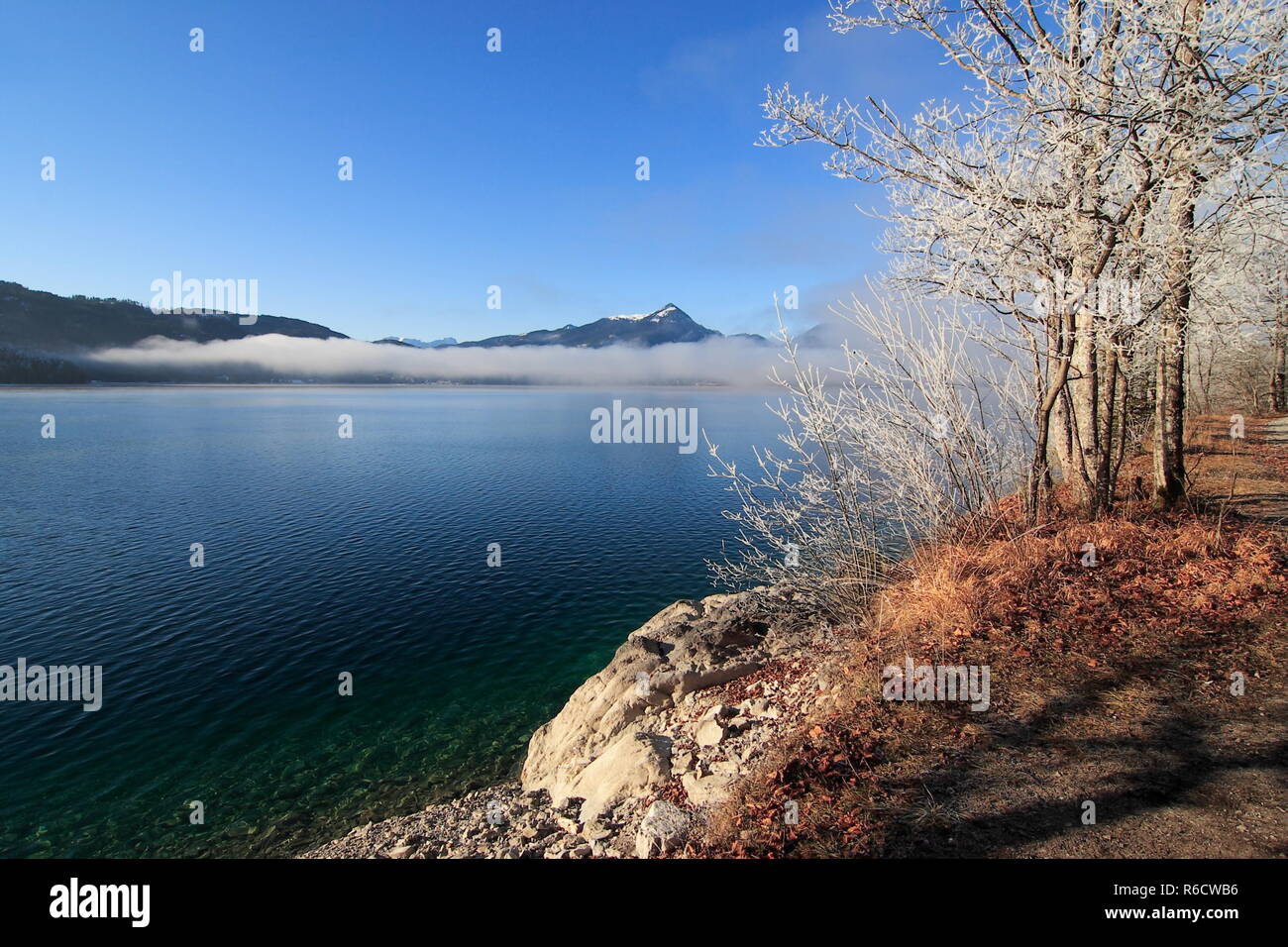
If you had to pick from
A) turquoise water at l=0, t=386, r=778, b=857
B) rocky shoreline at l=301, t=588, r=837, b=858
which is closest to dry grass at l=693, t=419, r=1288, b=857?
rocky shoreline at l=301, t=588, r=837, b=858

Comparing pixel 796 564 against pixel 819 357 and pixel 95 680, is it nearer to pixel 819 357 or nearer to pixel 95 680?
pixel 819 357

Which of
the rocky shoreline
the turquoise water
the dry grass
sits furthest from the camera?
the turquoise water

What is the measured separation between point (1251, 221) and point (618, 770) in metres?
13.5

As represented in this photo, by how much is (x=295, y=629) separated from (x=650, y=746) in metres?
19.0

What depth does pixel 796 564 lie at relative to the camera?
12.3 metres

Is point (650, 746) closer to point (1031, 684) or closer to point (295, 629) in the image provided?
point (1031, 684)

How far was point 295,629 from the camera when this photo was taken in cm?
2302

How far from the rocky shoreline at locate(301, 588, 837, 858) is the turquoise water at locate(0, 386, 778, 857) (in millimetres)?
2685

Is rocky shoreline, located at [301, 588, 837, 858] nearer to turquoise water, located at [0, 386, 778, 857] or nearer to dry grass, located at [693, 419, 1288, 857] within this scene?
dry grass, located at [693, 419, 1288, 857]

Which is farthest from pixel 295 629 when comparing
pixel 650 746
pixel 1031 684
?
pixel 1031 684

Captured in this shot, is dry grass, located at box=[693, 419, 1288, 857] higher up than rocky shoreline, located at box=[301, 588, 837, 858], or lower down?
higher up

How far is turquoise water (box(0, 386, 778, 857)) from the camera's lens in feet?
47.6
